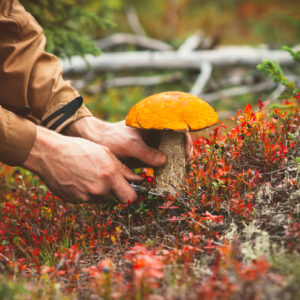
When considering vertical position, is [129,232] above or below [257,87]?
below

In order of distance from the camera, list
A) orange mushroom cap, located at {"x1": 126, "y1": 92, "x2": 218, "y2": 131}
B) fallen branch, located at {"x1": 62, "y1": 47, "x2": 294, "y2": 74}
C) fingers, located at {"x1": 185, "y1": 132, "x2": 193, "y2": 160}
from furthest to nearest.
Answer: fallen branch, located at {"x1": 62, "y1": 47, "x2": 294, "y2": 74}
fingers, located at {"x1": 185, "y1": 132, "x2": 193, "y2": 160}
orange mushroom cap, located at {"x1": 126, "y1": 92, "x2": 218, "y2": 131}

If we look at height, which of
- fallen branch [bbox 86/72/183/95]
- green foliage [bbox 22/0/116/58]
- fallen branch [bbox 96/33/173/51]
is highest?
green foliage [bbox 22/0/116/58]

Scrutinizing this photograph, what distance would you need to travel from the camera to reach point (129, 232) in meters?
2.56

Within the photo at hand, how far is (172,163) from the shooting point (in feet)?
9.03

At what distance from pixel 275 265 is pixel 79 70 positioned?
644 cm

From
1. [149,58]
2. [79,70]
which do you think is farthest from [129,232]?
[149,58]

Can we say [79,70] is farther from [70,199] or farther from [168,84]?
[70,199]

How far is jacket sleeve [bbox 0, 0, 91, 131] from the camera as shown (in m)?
3.01

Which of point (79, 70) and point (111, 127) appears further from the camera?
point (79, 70)

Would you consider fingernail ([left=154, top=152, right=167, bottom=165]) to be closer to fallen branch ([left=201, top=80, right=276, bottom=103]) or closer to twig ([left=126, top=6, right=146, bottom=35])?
fallen branch ([left=201, top=80, right=276, bottom=103])

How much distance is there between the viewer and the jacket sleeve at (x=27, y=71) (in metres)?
3.01

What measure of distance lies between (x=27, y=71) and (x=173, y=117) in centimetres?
160

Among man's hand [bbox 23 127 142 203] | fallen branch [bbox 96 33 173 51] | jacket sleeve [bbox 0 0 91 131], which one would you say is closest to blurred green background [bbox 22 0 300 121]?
fallen branch [bbox 96 33 173 51]

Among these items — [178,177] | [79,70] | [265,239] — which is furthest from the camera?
[79,70]
